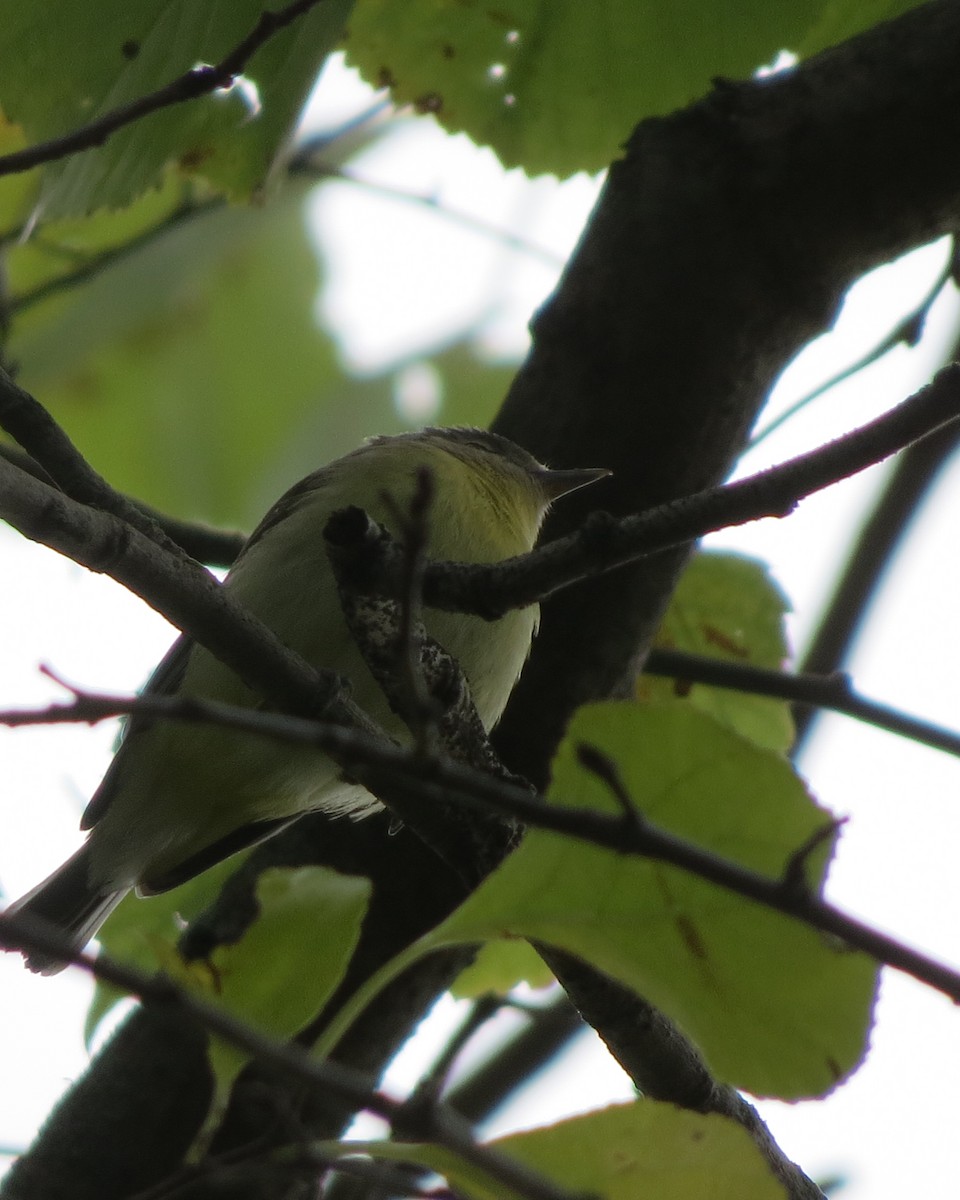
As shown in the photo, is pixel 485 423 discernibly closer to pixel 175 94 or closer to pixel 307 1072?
pixel 175 94

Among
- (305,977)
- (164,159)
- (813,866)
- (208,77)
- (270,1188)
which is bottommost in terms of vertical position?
(270,1188)

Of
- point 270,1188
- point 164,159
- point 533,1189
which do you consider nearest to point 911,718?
point 533,1189

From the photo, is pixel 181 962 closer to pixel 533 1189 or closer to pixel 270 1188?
pixel 533 1189

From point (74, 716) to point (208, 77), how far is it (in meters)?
1.26

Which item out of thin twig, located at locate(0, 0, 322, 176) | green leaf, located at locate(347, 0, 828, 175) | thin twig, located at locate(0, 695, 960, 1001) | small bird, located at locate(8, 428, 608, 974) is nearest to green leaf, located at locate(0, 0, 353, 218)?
thin twig, located at locate(0, 0, 322, 176)

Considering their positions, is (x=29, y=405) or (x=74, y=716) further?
(x=29, y=405)

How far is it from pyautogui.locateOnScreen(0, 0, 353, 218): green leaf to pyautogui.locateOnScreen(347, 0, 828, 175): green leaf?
1.90 ft

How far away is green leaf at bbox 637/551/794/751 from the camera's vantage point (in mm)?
4301

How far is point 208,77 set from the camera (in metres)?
2.37

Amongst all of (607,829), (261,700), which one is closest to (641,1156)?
(607,829)

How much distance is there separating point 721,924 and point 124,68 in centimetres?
200

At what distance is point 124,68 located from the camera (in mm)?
2836

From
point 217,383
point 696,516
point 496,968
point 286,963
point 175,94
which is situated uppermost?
point 217,383

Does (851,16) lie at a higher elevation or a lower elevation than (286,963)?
higher
